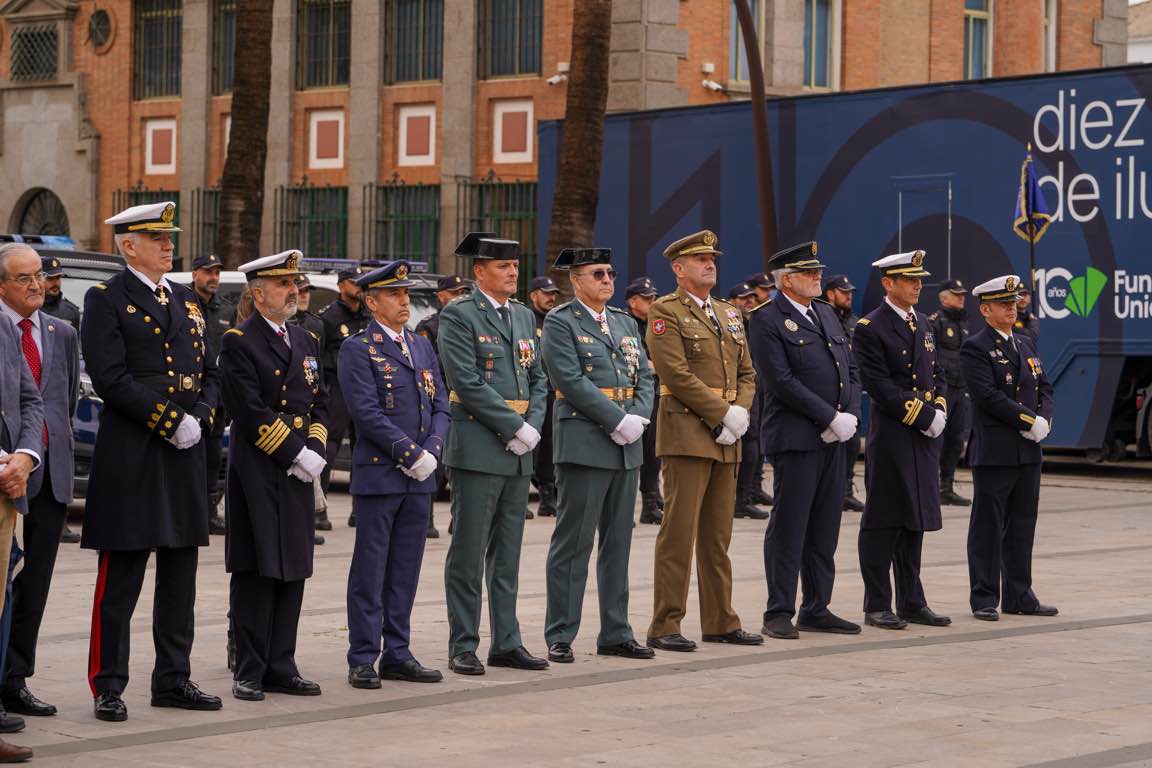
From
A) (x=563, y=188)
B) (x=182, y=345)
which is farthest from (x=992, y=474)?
(x=563, y=188)

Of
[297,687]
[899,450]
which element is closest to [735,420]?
[899,450]

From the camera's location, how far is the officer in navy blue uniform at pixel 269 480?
8.89 meters

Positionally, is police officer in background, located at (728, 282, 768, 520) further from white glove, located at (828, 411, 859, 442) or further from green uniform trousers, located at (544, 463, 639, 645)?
green uniform trousers, located at (544, 463, 639, 645)

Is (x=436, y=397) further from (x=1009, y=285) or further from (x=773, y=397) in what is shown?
(x=1009, y=285)

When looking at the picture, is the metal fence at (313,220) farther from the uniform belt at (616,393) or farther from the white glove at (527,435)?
Result: the white glove at (527,435)

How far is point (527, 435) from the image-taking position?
9695 mm

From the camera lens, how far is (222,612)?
1144 centimetres

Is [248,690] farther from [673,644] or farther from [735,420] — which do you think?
[735,420]

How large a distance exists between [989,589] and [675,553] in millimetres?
2292

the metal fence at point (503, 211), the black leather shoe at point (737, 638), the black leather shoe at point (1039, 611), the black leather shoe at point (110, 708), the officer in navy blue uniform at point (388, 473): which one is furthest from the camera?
the metal fence at point (503, 211)

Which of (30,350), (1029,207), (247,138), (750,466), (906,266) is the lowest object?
(750,466)

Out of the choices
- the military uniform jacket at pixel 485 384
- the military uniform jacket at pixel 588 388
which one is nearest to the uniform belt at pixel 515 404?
the military uniform jacket at pixel 485 384

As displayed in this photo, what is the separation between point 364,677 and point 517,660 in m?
0.89

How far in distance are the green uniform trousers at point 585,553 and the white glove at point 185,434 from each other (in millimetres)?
2313
